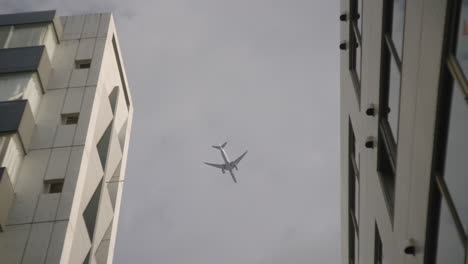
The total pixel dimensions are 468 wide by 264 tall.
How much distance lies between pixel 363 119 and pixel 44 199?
1257cm

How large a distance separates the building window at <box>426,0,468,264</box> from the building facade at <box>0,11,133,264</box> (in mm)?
14005

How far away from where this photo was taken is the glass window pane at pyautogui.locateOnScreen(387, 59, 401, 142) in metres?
10.1

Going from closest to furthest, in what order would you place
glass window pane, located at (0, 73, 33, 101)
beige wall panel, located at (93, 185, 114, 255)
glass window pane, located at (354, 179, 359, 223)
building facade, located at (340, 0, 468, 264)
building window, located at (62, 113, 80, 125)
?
building facade, located at (340, 0, 468, 264)
glass window pane, located at (354, 179, 359, 223)
glass window pane, located at (0, 73, 33, 101)
beige wall panel, located at (93, 185, 114, 255)
building window, located at (62, 113, 80, 125)

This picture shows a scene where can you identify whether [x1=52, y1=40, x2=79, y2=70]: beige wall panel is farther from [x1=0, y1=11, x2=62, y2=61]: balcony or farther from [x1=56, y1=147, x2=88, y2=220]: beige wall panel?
[x1=56, y1=147, x2=88, y2=220]: beige wall panel

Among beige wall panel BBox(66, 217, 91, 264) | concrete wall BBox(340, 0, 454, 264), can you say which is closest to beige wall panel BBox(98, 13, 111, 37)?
beige wall panel BBox(66, 217, 91, 264)

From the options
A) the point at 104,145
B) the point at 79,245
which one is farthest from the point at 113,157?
the point at 79,245

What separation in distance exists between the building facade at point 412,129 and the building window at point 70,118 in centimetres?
1340

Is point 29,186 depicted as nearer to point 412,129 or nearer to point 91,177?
point 91,177

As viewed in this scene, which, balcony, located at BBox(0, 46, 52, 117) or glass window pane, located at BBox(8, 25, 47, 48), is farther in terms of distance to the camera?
glass window pane, located at BBox(8, 25, 47, 48)

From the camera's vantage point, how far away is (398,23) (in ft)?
32.4

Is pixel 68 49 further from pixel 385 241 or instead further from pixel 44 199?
pixel 385 241

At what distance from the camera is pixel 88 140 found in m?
22.3

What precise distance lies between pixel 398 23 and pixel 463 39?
3.50 metres

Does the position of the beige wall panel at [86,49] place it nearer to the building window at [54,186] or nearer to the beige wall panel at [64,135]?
the beige wall panel at [64,135]
